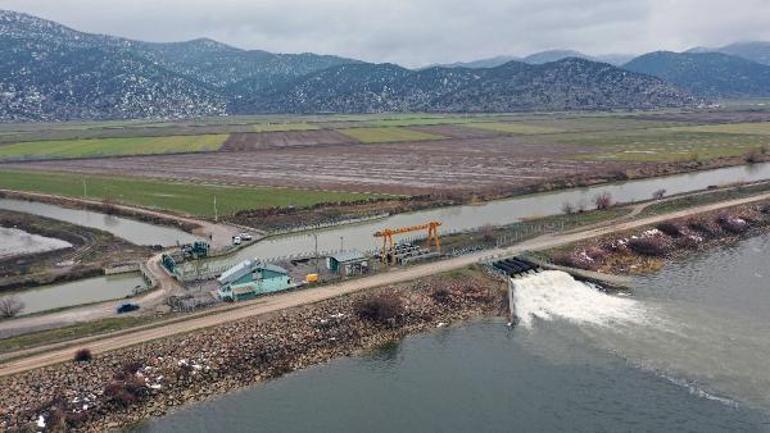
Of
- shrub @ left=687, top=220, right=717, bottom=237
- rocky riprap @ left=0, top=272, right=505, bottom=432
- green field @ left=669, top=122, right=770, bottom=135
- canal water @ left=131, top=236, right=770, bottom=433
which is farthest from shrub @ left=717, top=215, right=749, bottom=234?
green field @ left=669, top=122, right=770, bottom=135

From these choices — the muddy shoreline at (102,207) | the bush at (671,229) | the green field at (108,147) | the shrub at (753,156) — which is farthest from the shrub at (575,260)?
the green field at (108,147)

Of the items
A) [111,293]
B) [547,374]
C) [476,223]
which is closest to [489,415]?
[547,374]

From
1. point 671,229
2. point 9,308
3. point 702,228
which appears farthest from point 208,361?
point 702,228

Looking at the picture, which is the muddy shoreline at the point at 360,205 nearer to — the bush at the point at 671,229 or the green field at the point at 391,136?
the bush at the point at 671,229

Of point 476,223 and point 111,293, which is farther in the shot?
point 476,223

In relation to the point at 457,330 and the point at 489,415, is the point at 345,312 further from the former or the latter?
the point at 489,415

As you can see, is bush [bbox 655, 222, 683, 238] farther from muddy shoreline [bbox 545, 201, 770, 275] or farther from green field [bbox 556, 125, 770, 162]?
green field [bbox 556, 125, 770, 162]

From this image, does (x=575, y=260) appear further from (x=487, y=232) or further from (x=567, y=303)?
(x=487, y=232)
